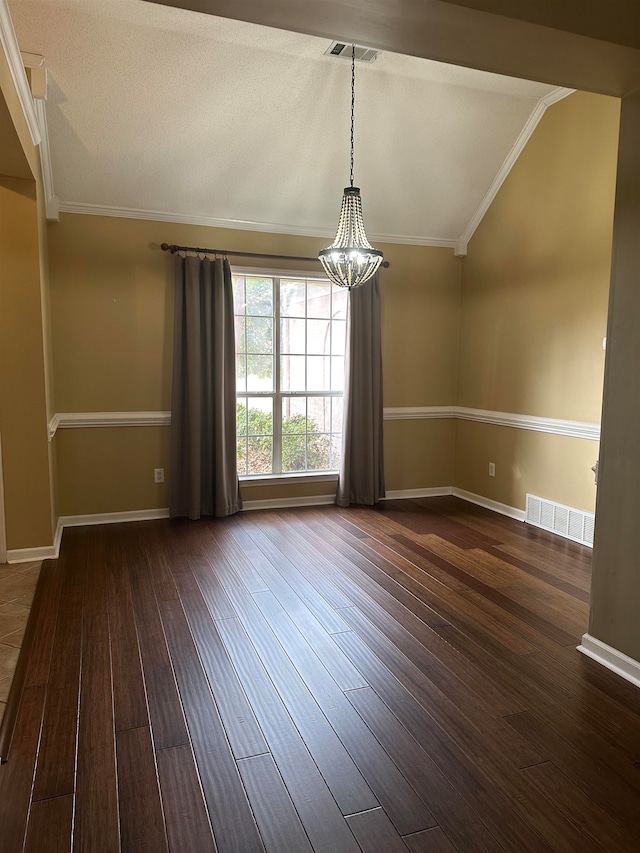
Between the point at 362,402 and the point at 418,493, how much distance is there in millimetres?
1141

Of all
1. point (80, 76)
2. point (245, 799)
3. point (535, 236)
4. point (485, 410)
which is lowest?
point (245, 799)

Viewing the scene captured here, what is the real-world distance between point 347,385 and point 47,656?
3250 mm

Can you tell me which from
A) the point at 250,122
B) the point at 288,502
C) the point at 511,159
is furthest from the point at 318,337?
the point at 511,159

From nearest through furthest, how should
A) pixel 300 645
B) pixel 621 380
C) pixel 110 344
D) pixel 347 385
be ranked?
pixel 621 380, pixel 300 645, pixel 110 344, pixel 347 385

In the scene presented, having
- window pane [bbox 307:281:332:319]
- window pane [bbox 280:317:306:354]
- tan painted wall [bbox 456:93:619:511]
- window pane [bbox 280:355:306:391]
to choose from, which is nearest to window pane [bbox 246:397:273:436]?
window pane [bbox 280:355:306:391]

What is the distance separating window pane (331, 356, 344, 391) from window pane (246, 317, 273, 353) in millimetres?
621

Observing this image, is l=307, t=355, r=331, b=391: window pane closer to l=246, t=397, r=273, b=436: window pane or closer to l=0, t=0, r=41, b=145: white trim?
l=246, t=397, r=273, b=436: window pane

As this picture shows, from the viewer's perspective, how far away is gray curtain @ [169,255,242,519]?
4.68 meters

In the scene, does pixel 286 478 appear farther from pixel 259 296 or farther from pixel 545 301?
pixel 545 301

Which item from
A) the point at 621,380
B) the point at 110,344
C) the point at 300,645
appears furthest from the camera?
the point at 110,344

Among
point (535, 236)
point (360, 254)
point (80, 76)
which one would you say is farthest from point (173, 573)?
point (535, 236)

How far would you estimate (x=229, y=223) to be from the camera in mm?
4883

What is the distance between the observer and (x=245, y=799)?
5.96 ft

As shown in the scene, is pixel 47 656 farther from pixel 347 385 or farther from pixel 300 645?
pixel 347 385
